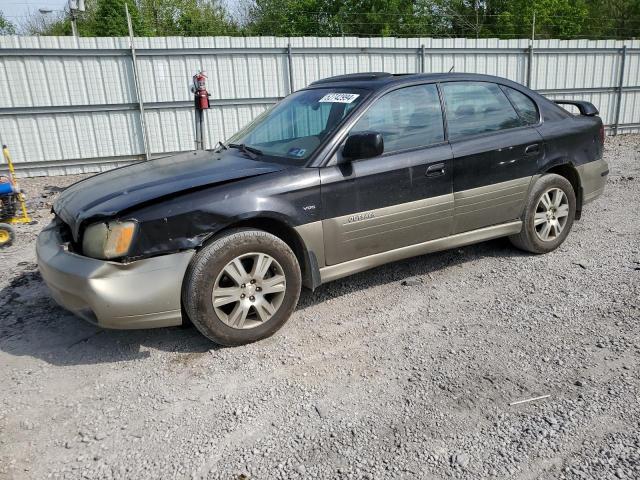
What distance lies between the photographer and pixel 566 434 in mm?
2484

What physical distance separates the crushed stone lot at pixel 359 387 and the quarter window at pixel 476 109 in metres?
1.26

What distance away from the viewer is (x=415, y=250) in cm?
404

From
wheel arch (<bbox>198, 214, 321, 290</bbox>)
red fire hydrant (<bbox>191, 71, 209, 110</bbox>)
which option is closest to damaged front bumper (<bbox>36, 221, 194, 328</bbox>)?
wheel arch (<bbox>198, 214, 321, 290</bbox>)

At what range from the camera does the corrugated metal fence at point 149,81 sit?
9641mm

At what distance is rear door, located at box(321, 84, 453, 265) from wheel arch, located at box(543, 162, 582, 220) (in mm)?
1445

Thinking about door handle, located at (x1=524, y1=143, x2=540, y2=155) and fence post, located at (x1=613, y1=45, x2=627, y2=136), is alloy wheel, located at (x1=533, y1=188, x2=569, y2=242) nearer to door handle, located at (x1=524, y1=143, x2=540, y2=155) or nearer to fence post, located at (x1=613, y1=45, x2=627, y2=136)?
door handle, located at (x1=524, y1=143, x2=540, y2=155)

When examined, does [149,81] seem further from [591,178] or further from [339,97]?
[591,178]

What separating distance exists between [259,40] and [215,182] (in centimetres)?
839

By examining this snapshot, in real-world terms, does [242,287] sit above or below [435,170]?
below

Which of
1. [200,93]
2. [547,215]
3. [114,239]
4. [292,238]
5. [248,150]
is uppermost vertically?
[200,93]

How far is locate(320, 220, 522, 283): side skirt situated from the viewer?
3709 mm

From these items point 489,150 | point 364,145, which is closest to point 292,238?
point 364,145

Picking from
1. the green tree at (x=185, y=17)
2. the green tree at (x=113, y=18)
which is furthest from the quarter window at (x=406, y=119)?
the green tree at (x=185, y=17)

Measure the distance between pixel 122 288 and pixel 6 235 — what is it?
3.48m
